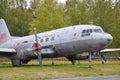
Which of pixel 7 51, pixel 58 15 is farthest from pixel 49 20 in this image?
pixel 7 51

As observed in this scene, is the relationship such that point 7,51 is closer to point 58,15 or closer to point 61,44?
point 61,44

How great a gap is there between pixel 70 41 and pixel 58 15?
32.6 metres

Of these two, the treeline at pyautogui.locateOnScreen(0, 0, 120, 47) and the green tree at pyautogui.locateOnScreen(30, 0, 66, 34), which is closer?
the green tree at pyautogui.locateOnScreen(30, 0, 66, 34)

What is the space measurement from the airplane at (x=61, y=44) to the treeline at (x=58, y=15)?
19425 mm

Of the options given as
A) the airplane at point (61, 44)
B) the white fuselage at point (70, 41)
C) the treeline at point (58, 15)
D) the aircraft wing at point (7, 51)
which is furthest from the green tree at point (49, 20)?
the aircraft wing at point (7, 51)

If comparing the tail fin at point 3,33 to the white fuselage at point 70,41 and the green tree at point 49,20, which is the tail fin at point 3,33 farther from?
the green tree at point 49,20

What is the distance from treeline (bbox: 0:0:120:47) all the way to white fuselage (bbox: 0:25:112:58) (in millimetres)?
19512

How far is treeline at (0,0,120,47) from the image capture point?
A: 2788 inches

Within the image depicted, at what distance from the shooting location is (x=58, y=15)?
71.9m

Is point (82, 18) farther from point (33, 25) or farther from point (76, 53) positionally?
point (76, 53)

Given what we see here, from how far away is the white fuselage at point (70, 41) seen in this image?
37.6 meters

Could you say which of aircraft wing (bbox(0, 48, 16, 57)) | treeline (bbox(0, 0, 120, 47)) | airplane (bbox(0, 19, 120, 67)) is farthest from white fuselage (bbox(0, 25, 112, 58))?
treeline (bbox(0, 0, 120, 47))

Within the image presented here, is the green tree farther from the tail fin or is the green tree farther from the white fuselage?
the white fuselage

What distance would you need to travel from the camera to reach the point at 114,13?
266 ft
